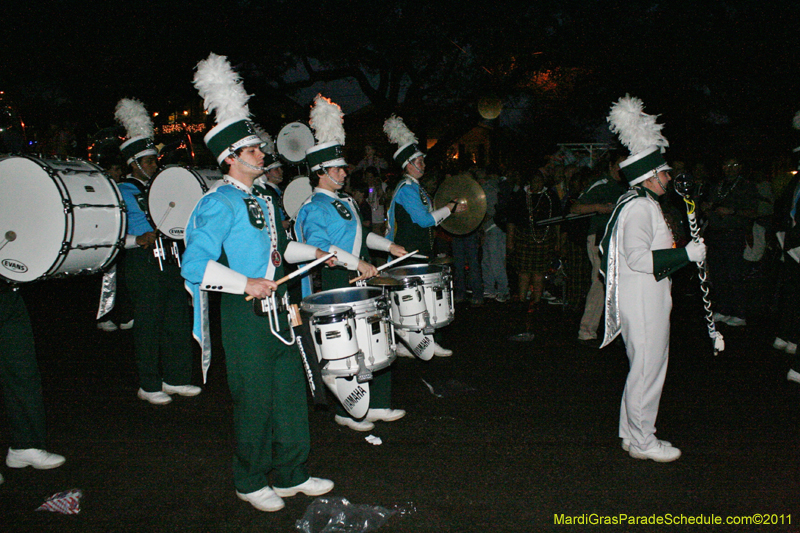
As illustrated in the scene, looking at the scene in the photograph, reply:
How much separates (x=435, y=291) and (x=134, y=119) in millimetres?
3246

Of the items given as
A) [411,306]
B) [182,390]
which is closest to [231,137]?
[411,306]

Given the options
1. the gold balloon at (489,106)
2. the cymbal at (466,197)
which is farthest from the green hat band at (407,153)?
the gold balloon at (489,106)

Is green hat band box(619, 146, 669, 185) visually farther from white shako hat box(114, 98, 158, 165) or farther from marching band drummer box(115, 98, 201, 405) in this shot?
white shako hat box(114, 98, 158, 165)

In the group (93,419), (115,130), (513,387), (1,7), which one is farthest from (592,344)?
(1,7)

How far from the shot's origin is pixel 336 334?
145 inches

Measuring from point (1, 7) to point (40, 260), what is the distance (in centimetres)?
1271

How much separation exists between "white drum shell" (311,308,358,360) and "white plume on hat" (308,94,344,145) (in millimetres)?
1626

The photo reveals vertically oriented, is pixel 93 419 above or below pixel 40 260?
below

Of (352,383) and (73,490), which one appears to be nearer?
(73,490)

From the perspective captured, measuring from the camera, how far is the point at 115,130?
846 cm

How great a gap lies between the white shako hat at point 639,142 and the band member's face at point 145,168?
13.0 ft

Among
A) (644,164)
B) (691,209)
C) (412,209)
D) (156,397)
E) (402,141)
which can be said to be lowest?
(156,397)

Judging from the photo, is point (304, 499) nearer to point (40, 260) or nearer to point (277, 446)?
point (277, 446)

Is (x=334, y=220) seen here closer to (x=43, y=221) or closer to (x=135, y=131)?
(x=43, y=221)
